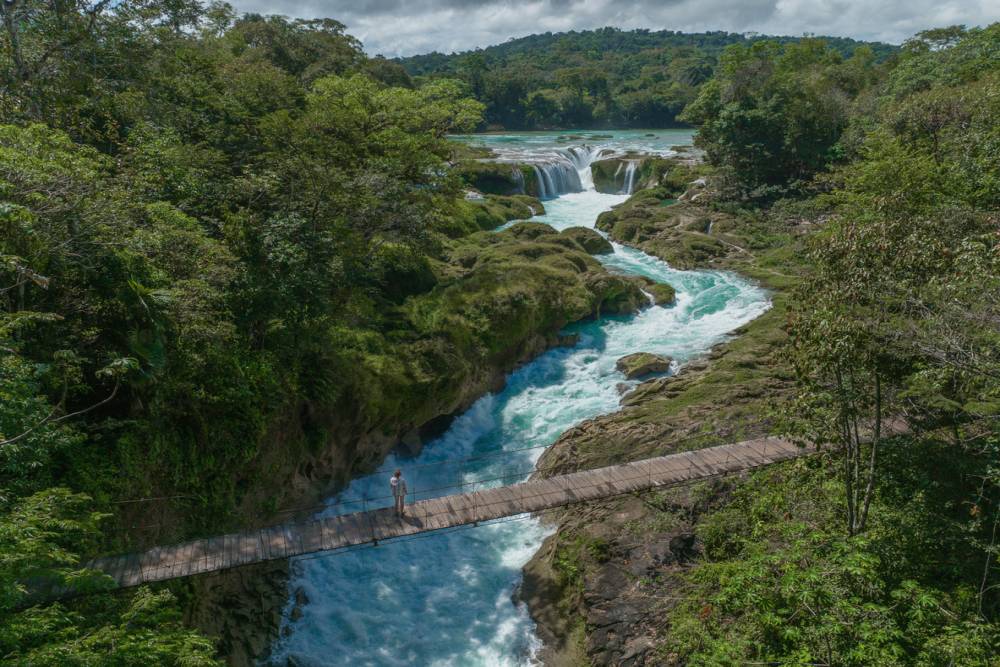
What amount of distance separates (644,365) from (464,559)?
958 centimetres

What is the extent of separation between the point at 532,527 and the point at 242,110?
636 inches

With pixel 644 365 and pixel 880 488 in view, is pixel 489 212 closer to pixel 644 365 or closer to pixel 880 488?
pixel 644 365

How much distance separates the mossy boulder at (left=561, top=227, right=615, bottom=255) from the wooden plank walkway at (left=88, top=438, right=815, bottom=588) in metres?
20.4

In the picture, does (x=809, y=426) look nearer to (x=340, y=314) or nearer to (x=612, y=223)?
(x=340, y=314)

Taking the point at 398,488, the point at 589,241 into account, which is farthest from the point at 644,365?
the point at 589,241

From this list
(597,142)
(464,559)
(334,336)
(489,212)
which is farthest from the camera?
(597,142)

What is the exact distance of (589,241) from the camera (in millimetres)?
32594

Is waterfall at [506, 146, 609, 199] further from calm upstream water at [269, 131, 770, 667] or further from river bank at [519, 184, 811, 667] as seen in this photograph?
calm upstream water at [269, 131, 770, 667]

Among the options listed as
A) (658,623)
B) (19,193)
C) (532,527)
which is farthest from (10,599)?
(532,527)

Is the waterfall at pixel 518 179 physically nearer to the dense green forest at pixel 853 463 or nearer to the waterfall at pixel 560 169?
the waterfall at pixel 560 169

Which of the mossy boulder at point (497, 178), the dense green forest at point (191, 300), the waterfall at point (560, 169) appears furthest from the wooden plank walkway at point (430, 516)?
the waterfall at point (560, 169)

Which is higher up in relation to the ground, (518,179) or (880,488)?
(518,179)

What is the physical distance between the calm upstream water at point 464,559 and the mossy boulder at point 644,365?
0.49 m

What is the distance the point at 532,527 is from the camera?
1504 centimetres
